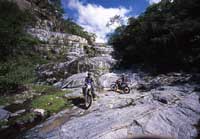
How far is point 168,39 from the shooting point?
775 inches

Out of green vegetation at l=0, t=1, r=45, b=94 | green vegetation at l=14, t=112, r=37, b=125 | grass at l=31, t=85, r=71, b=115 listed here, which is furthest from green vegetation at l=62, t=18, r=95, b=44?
green vegetation at l=14, t=112, r=37, b=125

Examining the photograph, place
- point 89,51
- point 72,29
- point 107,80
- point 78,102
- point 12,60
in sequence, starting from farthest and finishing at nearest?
point 72,29 < point 89,51 < point 12,60 < point 107,80 < point 78,102

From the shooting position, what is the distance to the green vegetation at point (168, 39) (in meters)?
18.5

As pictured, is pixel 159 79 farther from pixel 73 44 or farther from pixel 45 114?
pixel 73 44

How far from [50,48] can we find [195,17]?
825 inches

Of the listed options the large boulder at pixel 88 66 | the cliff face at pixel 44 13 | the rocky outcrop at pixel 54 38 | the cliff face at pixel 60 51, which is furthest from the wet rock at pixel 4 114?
the cliff face at pixel 44 13

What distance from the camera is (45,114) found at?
11.8 meters

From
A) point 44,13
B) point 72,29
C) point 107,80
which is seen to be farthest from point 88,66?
point 44,13

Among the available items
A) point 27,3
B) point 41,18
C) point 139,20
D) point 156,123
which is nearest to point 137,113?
point 156,123

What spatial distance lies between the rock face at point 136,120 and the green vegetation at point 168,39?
853 cm

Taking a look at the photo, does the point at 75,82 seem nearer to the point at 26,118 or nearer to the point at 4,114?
the point at 4,114

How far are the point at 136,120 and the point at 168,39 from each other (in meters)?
13.2

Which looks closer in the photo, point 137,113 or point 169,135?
point 169,135

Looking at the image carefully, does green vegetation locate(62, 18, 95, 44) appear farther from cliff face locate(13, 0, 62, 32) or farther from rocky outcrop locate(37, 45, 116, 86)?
rocky outcrop locate(37, 45, 116, 86)
